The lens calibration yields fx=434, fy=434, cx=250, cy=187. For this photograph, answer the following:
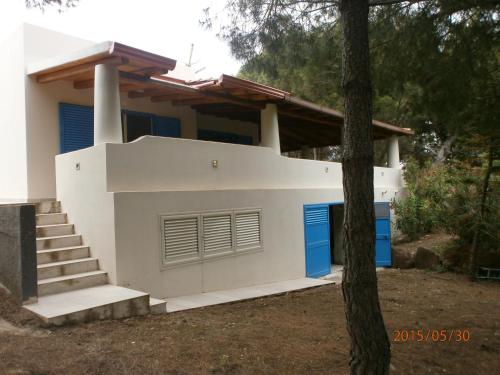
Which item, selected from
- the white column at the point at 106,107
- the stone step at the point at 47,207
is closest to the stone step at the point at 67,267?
the stone step at the point at 47,207

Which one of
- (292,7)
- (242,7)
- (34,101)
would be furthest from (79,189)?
(292,7)

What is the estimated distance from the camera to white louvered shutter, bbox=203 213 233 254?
8.59 meters

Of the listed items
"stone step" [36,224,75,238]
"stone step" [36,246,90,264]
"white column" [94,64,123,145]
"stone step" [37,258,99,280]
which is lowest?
"stone step" [37,258,99,280]

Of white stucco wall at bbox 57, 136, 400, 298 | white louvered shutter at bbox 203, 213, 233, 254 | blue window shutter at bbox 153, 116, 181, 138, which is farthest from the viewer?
blue window shutter at bbox 153, 116, 181, 138

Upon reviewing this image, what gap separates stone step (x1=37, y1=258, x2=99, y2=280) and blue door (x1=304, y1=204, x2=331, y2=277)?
19.9 ft

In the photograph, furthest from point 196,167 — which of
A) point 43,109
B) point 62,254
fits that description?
point 43,109

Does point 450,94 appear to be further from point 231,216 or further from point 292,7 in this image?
point 231,216

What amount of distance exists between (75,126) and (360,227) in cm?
794

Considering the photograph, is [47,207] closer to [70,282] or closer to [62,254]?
[62,254]

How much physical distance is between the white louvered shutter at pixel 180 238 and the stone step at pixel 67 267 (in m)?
1.24

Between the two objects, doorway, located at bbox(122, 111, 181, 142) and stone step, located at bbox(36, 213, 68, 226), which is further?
doorway, located at bbox(122, 111, 181, 142)

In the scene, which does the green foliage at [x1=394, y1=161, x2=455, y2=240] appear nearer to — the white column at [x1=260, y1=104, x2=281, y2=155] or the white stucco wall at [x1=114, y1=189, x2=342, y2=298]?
the white stucco wall at [x1=114, y1=189, x2=342, y2=298]

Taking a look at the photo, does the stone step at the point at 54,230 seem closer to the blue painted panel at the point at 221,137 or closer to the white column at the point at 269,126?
the white column at the point at 269,126

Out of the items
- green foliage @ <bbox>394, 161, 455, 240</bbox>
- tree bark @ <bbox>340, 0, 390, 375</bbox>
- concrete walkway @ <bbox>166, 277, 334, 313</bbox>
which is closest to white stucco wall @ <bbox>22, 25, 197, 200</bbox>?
concrete walkway @ <bbox>166, 277, 334, 313</bbox>
